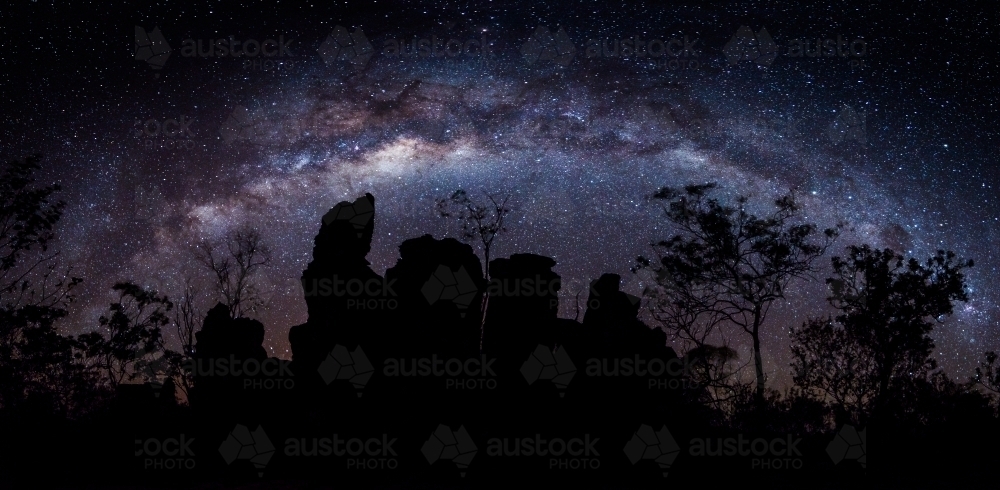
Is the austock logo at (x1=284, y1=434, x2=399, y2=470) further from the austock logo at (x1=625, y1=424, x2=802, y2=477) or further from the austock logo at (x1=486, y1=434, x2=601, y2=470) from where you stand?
the austock logo at (x1=625, y1=424, x2=802, y2=477)

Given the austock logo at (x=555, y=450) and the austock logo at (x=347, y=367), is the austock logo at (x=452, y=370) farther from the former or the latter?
the austock logo at (x=555, y=450)

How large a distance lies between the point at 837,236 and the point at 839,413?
8.18m

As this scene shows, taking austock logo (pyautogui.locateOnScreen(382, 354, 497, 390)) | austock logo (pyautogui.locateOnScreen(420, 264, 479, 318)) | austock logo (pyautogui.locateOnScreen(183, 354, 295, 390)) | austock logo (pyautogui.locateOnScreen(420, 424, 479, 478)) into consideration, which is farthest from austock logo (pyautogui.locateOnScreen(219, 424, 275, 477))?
austock logo (pyautogui.locateOnScreen(420, 264, 479, 318))

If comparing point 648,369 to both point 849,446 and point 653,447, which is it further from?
point 849,446

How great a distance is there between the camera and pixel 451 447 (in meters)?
26.1

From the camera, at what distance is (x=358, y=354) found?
2873cm

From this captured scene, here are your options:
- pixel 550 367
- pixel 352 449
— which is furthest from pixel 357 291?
pixel 550 367

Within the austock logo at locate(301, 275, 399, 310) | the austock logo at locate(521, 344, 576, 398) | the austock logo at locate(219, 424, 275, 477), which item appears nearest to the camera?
the austock logo at locate(219, 424, 275, 477)

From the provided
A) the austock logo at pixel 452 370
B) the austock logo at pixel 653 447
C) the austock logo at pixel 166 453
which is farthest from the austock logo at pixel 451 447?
the austock logo at pixel 166 453

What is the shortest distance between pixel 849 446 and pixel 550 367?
506 inches

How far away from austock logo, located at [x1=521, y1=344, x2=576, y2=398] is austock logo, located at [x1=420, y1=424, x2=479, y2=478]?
3.98 metres

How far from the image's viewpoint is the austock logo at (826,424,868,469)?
25.4 m

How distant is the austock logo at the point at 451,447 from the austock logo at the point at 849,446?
1493cm

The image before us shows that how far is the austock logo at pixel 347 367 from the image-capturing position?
92.9ft
